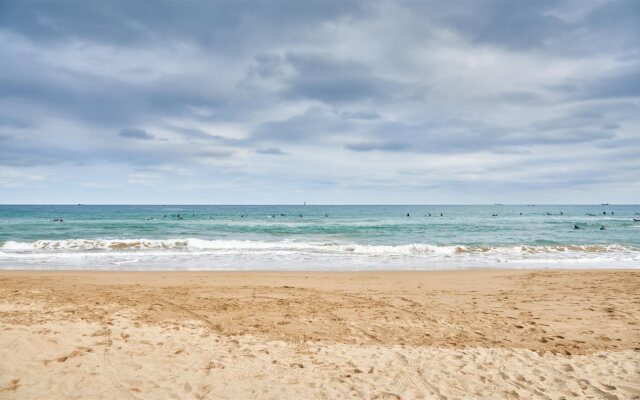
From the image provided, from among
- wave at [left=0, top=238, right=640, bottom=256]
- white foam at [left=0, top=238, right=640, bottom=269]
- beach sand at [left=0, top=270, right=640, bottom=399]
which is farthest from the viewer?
wave at [left=0, top=238, right=640, bottom=256]

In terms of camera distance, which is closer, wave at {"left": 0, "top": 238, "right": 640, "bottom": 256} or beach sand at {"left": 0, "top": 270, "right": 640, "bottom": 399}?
beach sand at {"left": 0, "top": 270, "right": 640, "bottom": 399}

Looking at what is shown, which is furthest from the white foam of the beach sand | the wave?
the beach sand

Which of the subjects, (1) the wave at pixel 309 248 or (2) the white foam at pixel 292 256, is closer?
(2) the white foam at pixel 292 256

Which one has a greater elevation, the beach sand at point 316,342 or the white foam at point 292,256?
the beach sand at point 316,342

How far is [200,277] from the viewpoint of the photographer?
46.5 ft

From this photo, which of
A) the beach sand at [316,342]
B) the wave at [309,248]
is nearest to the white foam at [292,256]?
the wave at [309,248]

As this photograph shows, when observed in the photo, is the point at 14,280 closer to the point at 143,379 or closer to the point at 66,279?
the point at 66,279

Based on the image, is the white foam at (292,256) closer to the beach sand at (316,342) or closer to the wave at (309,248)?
the wave at (309,248)

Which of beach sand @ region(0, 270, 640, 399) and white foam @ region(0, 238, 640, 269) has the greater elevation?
beach sand @ region(0, 270, 640, 399)

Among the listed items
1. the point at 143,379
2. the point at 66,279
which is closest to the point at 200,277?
the point at 66,279

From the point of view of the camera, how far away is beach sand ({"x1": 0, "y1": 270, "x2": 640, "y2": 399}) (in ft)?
16.9

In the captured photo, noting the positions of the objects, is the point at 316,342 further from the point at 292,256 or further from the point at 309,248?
the point at 309,248

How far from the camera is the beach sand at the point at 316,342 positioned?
16.9 feet

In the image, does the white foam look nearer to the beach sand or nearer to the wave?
the wave
